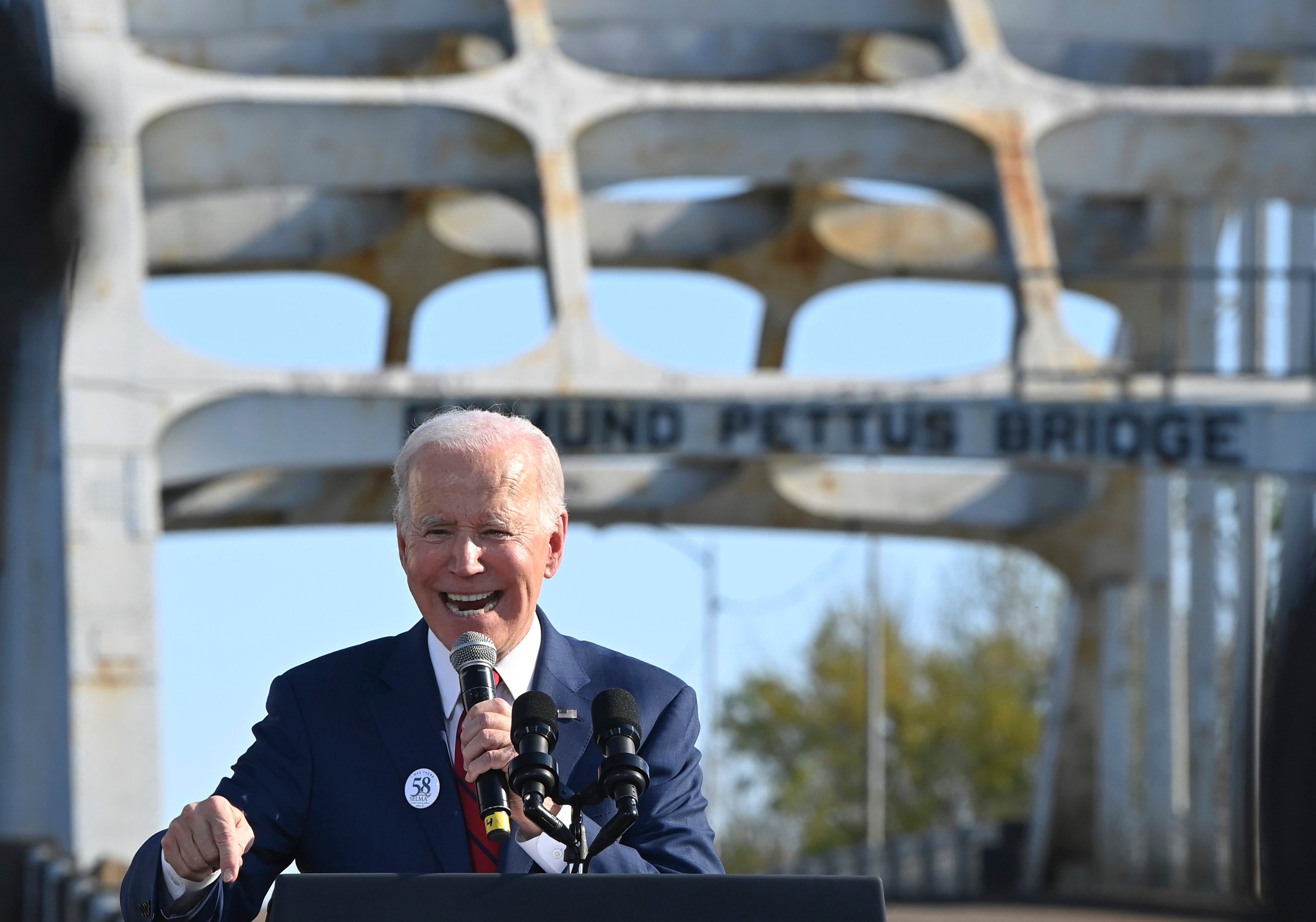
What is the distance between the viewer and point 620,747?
133 inches

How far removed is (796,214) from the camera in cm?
3173

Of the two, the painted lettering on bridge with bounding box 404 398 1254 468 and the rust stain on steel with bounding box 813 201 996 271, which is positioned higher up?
the rust stain on steel with bounding box 813 201 996 271

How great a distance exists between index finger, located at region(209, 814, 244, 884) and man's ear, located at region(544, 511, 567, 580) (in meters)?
0.75

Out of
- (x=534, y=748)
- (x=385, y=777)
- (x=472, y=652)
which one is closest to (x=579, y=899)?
(x=534, y=748)

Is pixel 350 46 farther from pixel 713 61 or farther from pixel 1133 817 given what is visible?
pixel 1133 817

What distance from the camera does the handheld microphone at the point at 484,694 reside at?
3.30 metres

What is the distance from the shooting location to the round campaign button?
145 inches

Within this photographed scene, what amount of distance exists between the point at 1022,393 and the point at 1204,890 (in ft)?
31.4

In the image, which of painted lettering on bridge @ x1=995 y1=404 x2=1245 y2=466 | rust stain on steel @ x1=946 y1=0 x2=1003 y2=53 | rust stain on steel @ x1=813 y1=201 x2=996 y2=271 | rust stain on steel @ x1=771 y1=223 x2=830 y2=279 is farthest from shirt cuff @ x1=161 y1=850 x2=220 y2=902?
rust stain on steel @ x1=813 y1=201 x2=996 y2=271

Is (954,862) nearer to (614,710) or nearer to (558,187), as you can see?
(558,187)

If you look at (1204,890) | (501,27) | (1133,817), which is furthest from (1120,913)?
(501,27)

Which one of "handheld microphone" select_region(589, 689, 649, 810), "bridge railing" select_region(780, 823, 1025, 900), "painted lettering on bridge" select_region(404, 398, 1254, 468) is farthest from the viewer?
"bridge railing" select_region(780, 823, 1025, 900)

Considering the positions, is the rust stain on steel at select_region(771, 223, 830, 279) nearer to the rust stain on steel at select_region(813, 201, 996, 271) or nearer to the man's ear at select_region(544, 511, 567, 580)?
the rust stain on steel at select_region(813, 201, 996, 271)

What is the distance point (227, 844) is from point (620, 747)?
633 millimetres
